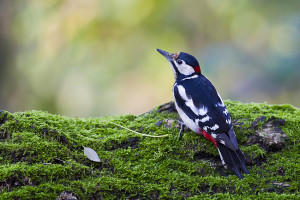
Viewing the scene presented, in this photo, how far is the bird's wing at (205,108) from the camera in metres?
2.73

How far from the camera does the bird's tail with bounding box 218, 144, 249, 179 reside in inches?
98.5

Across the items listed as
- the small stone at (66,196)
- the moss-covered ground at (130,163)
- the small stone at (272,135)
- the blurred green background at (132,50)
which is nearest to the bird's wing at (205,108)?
the moss-covered ground at (130,163)

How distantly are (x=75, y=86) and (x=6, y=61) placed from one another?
62.2 inches

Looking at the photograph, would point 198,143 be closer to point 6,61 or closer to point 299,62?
point 299,62

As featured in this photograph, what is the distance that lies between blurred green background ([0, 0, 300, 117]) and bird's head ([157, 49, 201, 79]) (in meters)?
3.28

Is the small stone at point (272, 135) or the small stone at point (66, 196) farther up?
the small stone at point (272, 135)

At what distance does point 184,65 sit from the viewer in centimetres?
359

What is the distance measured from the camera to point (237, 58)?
731 centimetres

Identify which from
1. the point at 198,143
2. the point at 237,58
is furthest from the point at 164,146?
the point at 237,58

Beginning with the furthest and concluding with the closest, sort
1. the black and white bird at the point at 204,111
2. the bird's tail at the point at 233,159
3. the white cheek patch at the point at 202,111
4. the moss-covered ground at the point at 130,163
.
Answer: the white cheek patch at the point at 202,111 → the black and white bird at the point at 204,111 → the bird's tail at the point at 233,159 → the moss-covered ground at the point at 130,163

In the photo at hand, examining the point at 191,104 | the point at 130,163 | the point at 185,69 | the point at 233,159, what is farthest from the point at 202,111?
the point at 130,163

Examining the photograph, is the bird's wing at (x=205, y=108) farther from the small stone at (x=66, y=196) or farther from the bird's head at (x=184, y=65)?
the small stone at (x=66, y=196)

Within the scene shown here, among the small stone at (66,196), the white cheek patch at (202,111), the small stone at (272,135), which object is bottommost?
the small stone at (66,196)

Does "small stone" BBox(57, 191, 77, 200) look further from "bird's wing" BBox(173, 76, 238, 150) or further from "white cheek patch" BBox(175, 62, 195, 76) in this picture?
"white cheek patch" BBox(175, 62, 195, 76)
